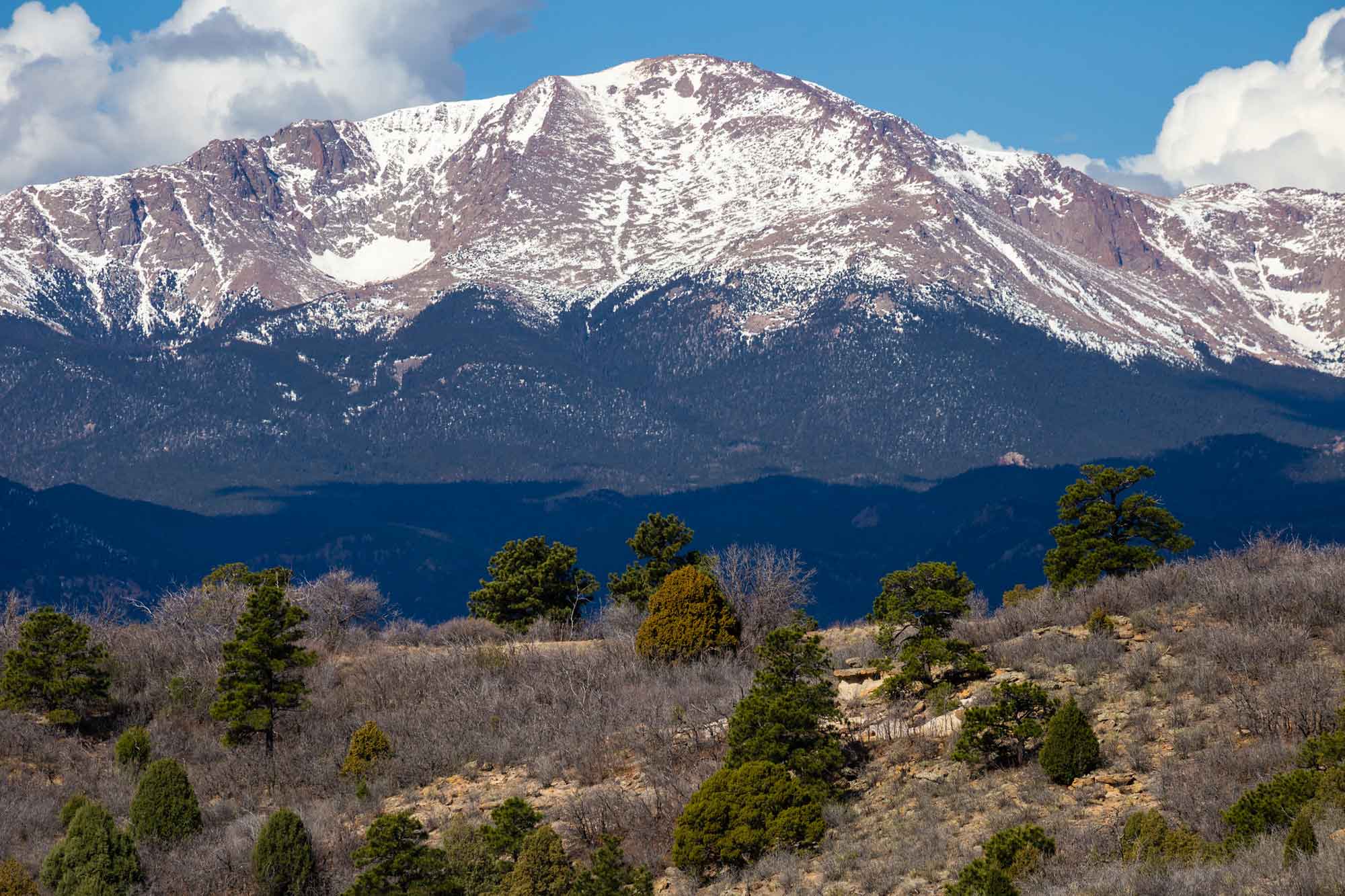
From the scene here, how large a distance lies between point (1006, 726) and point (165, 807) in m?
17.8

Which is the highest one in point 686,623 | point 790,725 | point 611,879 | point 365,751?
point 686,623

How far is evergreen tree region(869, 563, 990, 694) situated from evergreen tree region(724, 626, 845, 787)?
7.19 ft

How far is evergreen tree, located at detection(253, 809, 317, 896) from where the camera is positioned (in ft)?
83.3

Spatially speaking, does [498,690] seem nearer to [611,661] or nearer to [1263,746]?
[611,661]

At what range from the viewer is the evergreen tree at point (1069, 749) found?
22.2m

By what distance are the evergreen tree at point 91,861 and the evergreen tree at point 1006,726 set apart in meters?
16.0

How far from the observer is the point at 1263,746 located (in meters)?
21.0

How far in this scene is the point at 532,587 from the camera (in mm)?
50938

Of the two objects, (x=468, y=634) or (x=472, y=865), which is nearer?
(x=472, y=865)

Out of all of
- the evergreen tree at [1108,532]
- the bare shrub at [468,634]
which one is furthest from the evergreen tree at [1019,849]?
the bare shrub at [468,634]

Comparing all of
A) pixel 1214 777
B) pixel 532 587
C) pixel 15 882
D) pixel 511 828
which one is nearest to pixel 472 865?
pixel 511 828

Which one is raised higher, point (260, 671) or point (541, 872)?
point (260, 671)

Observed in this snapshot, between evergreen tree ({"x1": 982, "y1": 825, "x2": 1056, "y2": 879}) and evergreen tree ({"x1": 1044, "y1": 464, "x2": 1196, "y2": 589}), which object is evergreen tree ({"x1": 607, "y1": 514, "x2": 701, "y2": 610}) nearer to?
evergreen tree ({"x1": 1044, "y1": 464, "x2": 1196, "y2": 589})

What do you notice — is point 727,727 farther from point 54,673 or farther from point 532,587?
point 532,587
